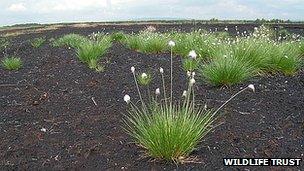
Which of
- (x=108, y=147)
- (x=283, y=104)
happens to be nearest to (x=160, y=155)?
(x=108, y=147)

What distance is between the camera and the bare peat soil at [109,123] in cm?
539

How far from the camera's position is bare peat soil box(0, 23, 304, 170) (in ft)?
17.7

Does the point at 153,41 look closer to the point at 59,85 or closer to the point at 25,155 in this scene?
the point at 59,85

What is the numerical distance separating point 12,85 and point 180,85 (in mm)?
3744

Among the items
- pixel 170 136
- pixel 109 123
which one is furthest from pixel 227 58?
pixel 170 136

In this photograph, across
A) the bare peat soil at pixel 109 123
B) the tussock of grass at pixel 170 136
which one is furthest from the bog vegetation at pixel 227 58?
the tussock of grass at pixel 170 136

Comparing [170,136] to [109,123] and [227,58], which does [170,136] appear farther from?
[227,58]

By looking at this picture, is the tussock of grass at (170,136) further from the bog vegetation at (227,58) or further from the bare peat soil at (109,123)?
the bog vegetation at (227,58)

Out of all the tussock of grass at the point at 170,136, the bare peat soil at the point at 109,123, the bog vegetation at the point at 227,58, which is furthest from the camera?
the bog vegetation at the point at 227,58

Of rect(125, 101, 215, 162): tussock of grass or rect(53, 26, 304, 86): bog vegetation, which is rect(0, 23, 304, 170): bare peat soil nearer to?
rect(125, 101, 215, 162): tussock of grass

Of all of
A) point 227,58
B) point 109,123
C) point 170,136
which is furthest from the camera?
point 227,58

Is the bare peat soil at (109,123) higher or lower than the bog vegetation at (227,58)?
lower

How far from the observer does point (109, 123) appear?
262 inches

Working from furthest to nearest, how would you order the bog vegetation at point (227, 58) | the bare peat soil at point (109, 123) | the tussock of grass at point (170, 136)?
the bog vegetation at point (227, 58) → the bare peat soil at point (109, 123) → the tussock of grass at point (170, 136)
